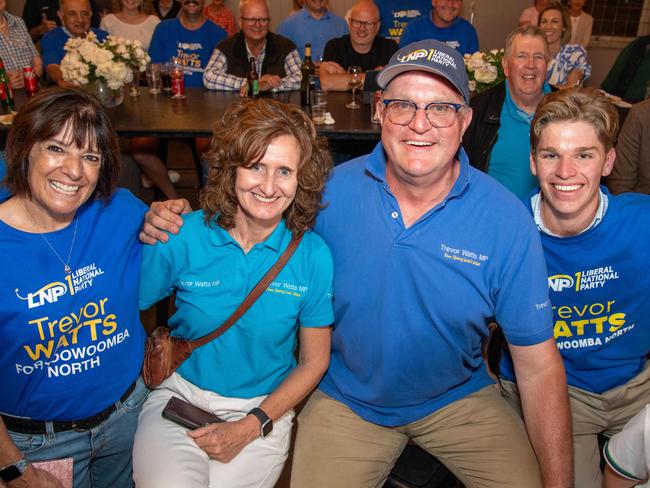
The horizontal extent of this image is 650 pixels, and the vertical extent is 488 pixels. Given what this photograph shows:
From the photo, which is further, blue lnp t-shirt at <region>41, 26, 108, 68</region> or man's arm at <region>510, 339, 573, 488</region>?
blue lnp t-shirt at <region>41, 26, 108, 68</region>

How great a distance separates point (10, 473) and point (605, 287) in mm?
1907

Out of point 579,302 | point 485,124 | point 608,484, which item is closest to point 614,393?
point 579,302

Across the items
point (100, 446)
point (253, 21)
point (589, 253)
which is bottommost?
point (100, 446)

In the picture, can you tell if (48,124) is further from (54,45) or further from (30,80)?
(54,45)

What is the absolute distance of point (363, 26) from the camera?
15.9 feet

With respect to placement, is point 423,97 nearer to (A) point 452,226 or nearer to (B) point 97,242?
(A) point 452,226

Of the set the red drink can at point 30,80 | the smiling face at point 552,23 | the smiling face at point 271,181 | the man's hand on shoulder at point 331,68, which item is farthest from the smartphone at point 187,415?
the smiling face at point 552,23

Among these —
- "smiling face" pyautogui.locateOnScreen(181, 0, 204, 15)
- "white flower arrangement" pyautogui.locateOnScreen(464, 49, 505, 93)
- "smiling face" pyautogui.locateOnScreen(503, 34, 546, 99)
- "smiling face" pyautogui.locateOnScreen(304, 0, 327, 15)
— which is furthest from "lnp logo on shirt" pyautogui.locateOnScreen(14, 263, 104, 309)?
"smiling face" pyautogui.locateOnScreen(304, 0, 327, 15)

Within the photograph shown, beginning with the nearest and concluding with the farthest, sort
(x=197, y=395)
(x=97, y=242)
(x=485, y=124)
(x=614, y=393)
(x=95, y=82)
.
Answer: (x=97, y=242) < (x=197, y=395) < (x=614, y=393) < (x=485, y=124) < (x=95, y=82)

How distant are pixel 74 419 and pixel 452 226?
4.24 ft

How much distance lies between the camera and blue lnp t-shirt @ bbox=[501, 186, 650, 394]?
190cm

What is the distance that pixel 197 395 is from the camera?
1.87m

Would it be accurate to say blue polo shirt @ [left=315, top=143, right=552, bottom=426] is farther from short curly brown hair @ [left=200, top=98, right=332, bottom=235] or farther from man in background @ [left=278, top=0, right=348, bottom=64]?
man in background @ [left=278, top=0, right=348, bottom=64]

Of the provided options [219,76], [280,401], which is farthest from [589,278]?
[219,76]
